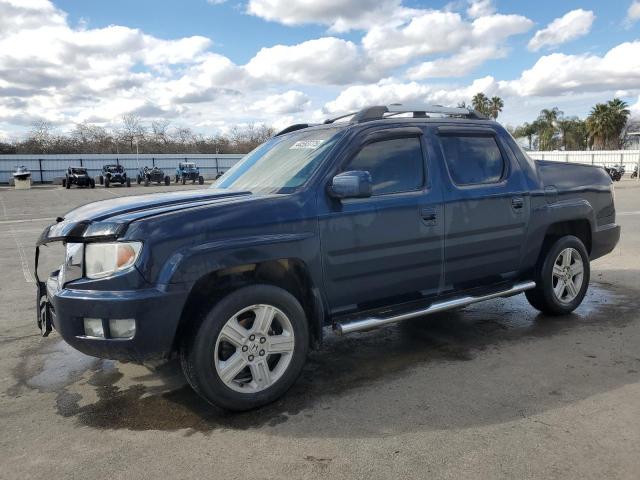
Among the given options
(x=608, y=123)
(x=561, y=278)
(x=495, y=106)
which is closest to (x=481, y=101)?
(x=495, y=106)

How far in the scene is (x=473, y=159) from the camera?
4.52 meters

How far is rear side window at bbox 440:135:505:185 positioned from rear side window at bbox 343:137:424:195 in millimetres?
330

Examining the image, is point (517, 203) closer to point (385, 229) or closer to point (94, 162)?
point (385, 229)

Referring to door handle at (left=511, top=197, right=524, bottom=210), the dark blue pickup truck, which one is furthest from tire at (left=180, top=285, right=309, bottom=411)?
door handle at (left=511, top=197, right=524, bottom=210)

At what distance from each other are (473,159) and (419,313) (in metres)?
1.44

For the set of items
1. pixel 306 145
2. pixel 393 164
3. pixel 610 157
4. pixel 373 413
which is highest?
pixel 610 157

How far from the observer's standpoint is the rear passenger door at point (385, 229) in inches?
144

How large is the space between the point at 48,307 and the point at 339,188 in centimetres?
205

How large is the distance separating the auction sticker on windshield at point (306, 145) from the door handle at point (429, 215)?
914 mm

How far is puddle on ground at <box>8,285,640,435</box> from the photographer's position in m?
3.30

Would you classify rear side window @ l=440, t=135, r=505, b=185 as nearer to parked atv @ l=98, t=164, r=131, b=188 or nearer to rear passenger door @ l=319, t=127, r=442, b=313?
rear passenger door @ l=319, t=127, r=442, b=313

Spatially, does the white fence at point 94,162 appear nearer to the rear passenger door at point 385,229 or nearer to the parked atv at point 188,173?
the parked atv at point 188,173

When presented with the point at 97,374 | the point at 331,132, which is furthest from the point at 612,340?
the point at 97,374

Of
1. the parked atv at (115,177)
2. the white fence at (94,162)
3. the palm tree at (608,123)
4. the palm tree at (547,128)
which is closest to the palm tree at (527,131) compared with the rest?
the palm tree at (547,128)
